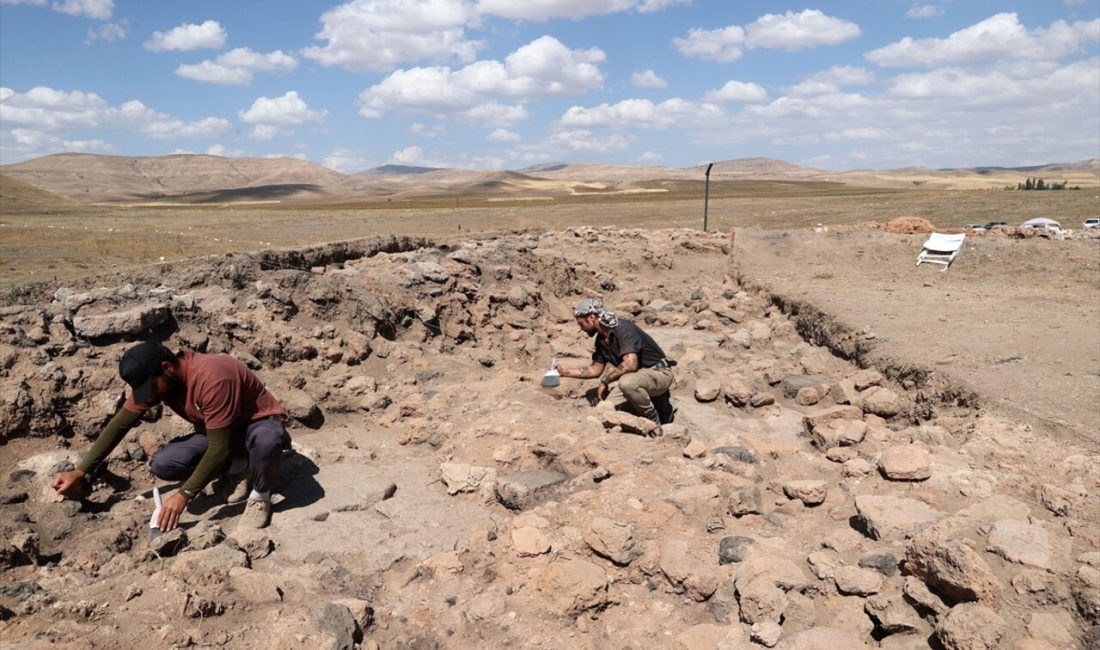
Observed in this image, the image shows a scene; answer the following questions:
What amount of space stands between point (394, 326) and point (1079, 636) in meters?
6.88

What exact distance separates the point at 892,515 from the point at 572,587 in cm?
198

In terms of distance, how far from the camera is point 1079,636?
297cm

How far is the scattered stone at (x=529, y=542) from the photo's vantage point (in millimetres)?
3693

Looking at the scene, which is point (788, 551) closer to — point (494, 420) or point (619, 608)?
point (619, 608)

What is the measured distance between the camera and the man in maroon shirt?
12.2ft

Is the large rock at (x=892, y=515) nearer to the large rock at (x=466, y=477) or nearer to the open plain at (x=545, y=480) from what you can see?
the open plain at (x=545, y=480)

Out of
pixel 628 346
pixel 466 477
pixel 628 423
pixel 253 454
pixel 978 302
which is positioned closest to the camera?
pixel 253 454

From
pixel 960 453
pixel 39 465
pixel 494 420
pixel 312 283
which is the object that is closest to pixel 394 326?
pixel 312 283

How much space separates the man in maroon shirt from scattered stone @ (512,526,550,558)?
1621 millimetres

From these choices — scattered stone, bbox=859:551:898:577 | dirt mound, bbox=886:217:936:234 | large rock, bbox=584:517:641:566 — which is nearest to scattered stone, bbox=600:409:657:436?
large rock, bbox=584:517:641:566

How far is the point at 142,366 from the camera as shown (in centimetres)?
363

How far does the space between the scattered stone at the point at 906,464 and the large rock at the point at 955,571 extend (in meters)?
1.10

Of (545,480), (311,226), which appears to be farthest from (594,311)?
(311,226)

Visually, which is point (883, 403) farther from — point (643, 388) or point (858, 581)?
point (858, 581)
